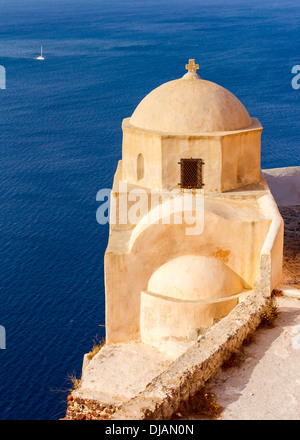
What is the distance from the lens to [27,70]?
6081 centimetres

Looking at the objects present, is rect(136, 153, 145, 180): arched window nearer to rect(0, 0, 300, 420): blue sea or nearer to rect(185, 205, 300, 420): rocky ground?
rect(185, 205, 300, 420): rocky ground

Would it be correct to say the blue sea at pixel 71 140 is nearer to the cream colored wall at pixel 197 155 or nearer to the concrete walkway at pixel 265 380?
the cream colored wall at pixel 197 155

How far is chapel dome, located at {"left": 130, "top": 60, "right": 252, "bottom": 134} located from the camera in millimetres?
11320

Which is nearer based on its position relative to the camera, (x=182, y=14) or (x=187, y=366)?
(x=187, y=366)

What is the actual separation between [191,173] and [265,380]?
4.98m

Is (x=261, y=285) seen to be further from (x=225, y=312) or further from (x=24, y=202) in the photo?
(x=24, y=202)

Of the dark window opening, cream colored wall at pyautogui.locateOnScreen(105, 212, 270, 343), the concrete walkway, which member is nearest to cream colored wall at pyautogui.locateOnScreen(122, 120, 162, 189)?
the dark window opening

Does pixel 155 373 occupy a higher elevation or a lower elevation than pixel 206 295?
lower

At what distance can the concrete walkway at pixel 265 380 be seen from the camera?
6719mm

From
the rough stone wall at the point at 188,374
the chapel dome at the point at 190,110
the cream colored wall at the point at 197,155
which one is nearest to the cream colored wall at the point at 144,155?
the cream colored wall at the point at 197,155

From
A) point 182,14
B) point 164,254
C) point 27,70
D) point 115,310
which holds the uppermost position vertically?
point 182,14

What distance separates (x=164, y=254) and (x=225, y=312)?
1.39m
